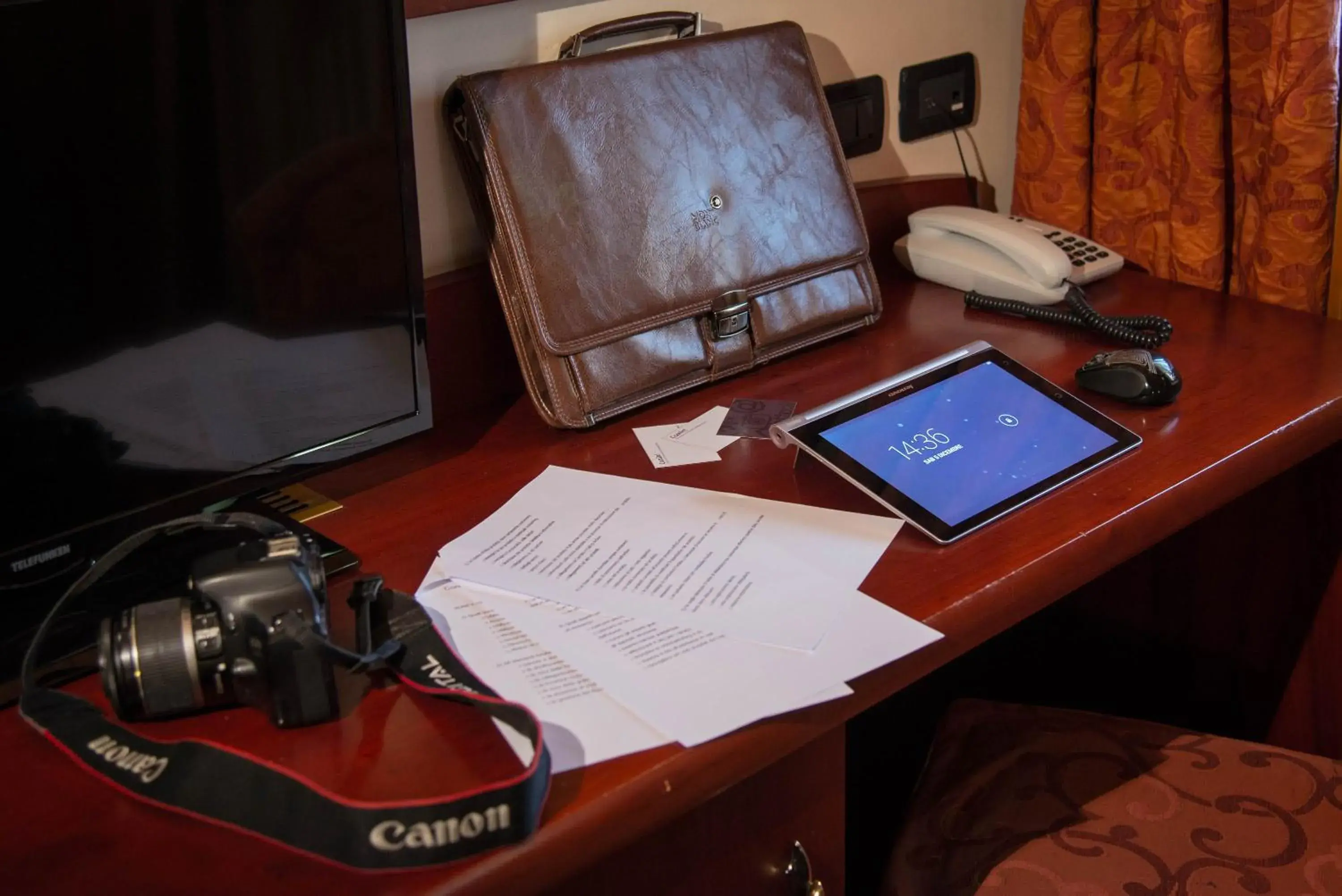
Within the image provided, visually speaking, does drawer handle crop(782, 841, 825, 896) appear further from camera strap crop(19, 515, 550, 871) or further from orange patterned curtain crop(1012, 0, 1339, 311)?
orange patterned curtain crop(1012, 0, 1339, 311)

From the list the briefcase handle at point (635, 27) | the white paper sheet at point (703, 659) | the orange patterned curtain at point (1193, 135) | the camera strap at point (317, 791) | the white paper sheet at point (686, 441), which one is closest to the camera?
the camera strap at point (317, 791)

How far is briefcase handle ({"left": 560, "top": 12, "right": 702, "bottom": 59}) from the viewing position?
4.01 ft

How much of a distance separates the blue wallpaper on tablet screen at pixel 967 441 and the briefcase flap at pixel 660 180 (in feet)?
0.74

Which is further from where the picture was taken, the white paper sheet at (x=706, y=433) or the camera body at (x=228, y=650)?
the white paper sheet at (x=706, y=433)

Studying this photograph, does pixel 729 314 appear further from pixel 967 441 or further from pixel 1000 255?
pixel 1000 255

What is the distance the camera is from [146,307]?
89cm

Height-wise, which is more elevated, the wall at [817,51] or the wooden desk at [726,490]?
the wall at [817,51]

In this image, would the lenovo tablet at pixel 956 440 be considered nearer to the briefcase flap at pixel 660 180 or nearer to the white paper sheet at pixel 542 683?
the briefcase flap at pixel 660 180

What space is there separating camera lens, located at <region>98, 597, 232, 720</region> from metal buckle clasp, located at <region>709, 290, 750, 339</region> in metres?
0.59

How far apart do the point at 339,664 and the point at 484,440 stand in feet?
1.27

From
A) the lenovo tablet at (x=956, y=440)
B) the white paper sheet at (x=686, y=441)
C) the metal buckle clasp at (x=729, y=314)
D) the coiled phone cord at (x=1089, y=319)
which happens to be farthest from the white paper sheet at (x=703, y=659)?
the coiled phone cord at (x=1089, y=319)

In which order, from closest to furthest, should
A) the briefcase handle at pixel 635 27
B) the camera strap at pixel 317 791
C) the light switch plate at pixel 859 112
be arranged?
the camera strap at pixel 317 791 → the briefcase handle at pixel 635 27 → the light switch plate at pixel 859 112

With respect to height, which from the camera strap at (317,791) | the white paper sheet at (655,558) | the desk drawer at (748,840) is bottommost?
the desk drawer at (748,840)

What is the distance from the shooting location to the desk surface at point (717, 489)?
710mm
